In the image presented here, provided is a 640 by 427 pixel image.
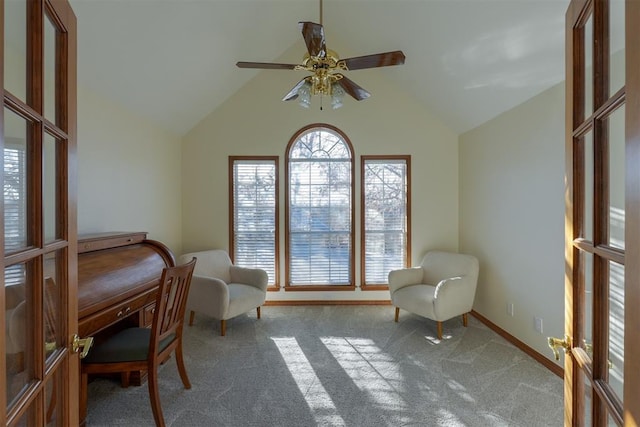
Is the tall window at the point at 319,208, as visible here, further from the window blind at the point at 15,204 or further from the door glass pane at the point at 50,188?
the window blind at the point at 15,204

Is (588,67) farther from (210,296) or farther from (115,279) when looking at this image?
(210,296)

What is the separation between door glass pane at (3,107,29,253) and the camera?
732 millimetres

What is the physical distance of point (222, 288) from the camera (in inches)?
119

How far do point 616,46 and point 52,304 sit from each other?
173 cm

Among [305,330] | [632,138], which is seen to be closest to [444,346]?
[305,330]

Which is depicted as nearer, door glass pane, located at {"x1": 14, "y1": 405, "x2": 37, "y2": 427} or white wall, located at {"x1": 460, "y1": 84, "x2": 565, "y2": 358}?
door glass pane, located at {"x1": 14, "y1": 405, "x2": 37, "y2": 427}

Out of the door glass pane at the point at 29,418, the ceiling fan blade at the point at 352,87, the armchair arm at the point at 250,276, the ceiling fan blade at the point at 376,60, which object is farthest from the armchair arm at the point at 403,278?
Answer: the door glass pane at the point at 29,418

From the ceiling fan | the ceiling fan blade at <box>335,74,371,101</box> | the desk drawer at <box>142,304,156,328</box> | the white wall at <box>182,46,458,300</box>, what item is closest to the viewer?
the ceiling fan

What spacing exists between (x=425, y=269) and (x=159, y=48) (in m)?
3.52

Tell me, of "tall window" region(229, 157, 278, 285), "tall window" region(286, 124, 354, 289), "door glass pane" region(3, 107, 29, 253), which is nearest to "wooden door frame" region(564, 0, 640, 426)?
"door glass pane" region(3, 107, 29, 253)

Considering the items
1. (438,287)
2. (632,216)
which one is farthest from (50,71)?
(438,287)

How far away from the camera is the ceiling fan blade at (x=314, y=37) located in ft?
5.86

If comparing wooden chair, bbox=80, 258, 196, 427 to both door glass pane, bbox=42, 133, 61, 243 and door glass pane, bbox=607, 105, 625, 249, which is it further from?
door glass pane, bbox=607, 105, 625, 249

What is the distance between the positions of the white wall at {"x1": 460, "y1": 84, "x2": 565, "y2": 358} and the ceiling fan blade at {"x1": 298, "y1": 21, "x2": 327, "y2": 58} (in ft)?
6.25
